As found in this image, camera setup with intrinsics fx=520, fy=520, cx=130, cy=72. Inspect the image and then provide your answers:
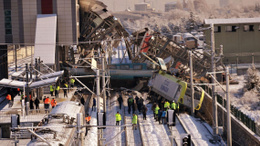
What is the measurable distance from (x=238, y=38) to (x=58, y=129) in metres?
51.7

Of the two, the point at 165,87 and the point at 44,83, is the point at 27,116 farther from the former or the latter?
the point at 165,87

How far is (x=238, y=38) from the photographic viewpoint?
72.0m

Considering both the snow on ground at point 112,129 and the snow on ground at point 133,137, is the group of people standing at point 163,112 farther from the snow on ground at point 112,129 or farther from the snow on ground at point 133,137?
the snow on ground at point 112,129

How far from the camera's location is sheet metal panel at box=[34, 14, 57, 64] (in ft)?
163

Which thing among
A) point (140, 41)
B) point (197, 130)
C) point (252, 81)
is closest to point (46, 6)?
point (140, 41)

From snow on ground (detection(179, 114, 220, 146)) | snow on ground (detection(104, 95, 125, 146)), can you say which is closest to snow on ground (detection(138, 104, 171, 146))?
snow on ground (detection(104, 95, 125, 146))

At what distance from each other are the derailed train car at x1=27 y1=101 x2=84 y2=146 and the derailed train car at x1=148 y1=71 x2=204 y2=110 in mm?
13946

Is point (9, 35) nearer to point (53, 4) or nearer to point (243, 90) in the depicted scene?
point (53, 4)

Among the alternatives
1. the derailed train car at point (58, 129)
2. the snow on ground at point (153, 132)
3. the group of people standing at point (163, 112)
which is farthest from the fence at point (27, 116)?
the group of people standing at point (163, 112)

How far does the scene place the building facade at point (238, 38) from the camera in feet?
235

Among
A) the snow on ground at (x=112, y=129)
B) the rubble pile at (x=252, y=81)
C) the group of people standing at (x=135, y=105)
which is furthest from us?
the rubble pile at (x=252, y=81)

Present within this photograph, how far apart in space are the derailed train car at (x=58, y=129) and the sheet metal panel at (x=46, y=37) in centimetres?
1916

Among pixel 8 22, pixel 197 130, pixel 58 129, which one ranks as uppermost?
pixel 8 22

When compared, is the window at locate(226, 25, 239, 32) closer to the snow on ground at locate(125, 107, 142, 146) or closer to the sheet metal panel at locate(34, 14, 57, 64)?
the sheet metal panel at locate(34, 14, 57, 64)
